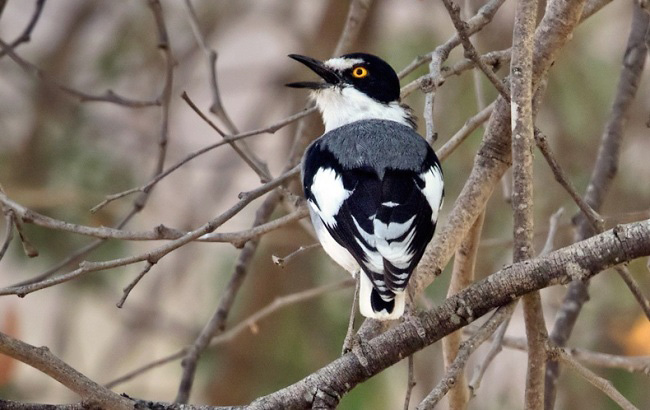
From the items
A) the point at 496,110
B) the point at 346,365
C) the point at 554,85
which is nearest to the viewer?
the point at 346,365

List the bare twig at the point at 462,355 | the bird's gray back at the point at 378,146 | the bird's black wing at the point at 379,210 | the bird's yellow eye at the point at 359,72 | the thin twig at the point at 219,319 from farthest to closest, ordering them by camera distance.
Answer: the bird's yellow eye at the point at 359,72 < the thin twig at the point at 219,319 < the bird's gray back at the point at 378,146 < the bird's black wing at the point at 379,210 < the bare twig at the point at 462,355

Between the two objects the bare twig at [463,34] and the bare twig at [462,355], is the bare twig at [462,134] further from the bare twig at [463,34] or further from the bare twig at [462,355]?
the bare twig at [462,355]

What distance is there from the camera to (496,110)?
2.78 metres

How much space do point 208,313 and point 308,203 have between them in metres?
2.88

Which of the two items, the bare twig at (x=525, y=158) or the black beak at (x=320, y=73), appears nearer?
the bare twig at (x=525, y=158)

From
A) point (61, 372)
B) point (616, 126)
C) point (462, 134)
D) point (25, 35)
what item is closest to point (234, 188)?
point (25, 35)

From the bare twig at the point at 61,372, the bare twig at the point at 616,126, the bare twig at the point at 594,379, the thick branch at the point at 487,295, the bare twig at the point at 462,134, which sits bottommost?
the bare twig at the point at 61,372

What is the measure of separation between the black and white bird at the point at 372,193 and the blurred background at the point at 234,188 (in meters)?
1.31

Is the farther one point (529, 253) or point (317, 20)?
point (317, 20)

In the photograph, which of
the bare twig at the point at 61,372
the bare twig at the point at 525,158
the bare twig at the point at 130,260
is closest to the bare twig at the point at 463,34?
the bare twig at the point at 525,158

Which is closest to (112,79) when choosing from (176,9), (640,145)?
(176,9)

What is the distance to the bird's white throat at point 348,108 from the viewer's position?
10.9 feet

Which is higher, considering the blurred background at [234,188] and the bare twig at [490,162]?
the blurred background at [234,188]

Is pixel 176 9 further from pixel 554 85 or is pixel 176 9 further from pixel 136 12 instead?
pixel 554 85
